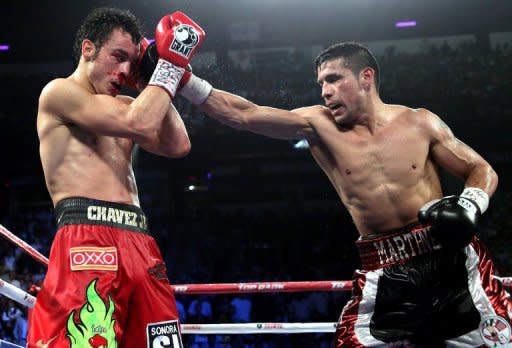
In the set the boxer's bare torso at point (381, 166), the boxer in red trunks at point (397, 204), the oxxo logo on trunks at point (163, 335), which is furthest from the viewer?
the boxer's bare torso at point (381, 166)

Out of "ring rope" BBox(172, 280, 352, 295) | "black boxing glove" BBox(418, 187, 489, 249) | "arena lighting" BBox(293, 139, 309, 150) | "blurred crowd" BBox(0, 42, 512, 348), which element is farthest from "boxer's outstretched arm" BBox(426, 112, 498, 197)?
"arena lighting" BBox(293, 139, 309, 150)

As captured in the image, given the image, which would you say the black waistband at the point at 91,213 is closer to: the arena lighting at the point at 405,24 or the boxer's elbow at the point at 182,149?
the boxer's elbow at the point at 182,149

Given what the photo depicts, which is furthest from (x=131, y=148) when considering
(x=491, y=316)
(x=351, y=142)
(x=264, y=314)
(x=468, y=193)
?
(x=264, y=314)

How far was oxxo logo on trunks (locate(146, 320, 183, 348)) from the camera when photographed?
1.61 m

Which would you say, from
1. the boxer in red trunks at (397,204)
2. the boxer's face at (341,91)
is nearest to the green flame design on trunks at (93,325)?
the boxer in red trunks at (397,204)

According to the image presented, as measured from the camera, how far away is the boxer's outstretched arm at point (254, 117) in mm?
2236

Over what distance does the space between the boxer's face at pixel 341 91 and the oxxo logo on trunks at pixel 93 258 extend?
3.66 feet

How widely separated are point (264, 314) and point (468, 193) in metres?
5.10

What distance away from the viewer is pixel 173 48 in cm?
185

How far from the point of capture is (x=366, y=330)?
2016 millimetres

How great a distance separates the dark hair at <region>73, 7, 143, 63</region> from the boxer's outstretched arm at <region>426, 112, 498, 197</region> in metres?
1.18

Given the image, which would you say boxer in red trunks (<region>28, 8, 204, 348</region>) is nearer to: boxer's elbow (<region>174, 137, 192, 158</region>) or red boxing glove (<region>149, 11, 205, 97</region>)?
red boxing glove (<region>149, 11, 205, 97</region>)

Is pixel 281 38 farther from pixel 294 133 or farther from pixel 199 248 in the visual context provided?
pixel 294 133

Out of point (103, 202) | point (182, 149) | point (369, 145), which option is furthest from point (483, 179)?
point (103, 202)
